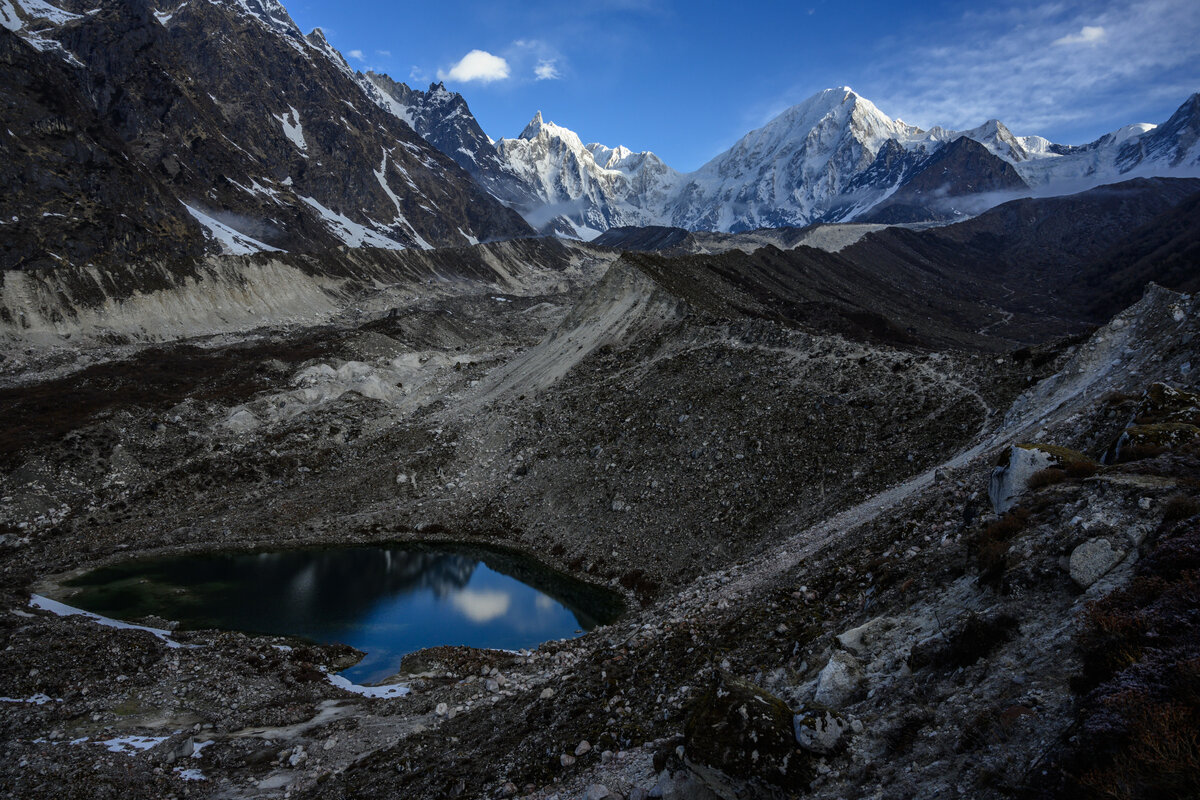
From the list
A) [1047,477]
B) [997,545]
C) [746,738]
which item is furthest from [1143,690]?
[1047,477]

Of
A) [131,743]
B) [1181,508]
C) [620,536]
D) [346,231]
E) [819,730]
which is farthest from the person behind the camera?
A: [346,231]

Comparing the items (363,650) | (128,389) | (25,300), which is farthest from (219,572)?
(25,300)

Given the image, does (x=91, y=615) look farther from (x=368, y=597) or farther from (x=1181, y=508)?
(x=1181, y=508)

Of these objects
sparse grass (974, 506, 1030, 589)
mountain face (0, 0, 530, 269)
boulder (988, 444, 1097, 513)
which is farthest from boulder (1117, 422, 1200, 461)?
mountain face (0, 0, 530, 269)

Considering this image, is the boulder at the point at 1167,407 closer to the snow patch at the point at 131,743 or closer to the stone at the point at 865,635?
the stone at the point at 865,635

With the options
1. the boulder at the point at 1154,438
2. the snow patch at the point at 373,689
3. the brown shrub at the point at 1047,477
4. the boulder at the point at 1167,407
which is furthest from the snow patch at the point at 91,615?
the boulder at the point at 1167,407

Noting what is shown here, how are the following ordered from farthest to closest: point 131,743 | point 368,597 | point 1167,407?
point 368,597 → point 131,743 → point 1167,407
